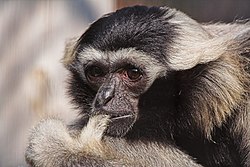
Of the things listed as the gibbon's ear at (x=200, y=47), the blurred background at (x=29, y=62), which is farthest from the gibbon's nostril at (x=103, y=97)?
the blurred background at (x=29, y=62)

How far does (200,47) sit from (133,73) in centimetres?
44

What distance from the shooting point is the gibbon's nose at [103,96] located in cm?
490

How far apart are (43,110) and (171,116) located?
5.33 ft

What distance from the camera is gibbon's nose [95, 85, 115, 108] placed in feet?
16.1

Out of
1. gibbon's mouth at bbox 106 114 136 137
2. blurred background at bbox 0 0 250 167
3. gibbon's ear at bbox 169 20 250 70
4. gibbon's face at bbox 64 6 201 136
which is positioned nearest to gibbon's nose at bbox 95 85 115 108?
gibbon's face at bbox 64 6 201 136

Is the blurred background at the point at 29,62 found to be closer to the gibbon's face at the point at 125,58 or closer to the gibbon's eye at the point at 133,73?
the gibbon's face at the point at 125,58

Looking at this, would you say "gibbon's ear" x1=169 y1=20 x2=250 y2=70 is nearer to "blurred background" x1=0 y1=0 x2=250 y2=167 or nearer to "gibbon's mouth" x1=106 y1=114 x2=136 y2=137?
"gibbon's mouth" x1=106 y1=114 x2=136 y2=137

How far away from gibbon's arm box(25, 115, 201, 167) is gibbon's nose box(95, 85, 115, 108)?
0.27 ft

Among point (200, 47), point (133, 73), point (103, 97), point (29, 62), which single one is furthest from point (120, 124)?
point (29, 62)

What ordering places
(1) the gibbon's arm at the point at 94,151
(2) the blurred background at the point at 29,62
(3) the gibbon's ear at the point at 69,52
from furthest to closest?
(2) the blurred background at the point at 29,62
(3) the gibbon's ear at the point at 69,52
(1) the gibbon's arm at the point at 94,151

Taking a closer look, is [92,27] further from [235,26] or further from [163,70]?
[235,26]

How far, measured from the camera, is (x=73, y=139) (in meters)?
4.97

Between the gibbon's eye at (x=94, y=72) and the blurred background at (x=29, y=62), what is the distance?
4.23 ft

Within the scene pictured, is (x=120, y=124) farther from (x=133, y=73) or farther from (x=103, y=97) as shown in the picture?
(x=133, y=73)
